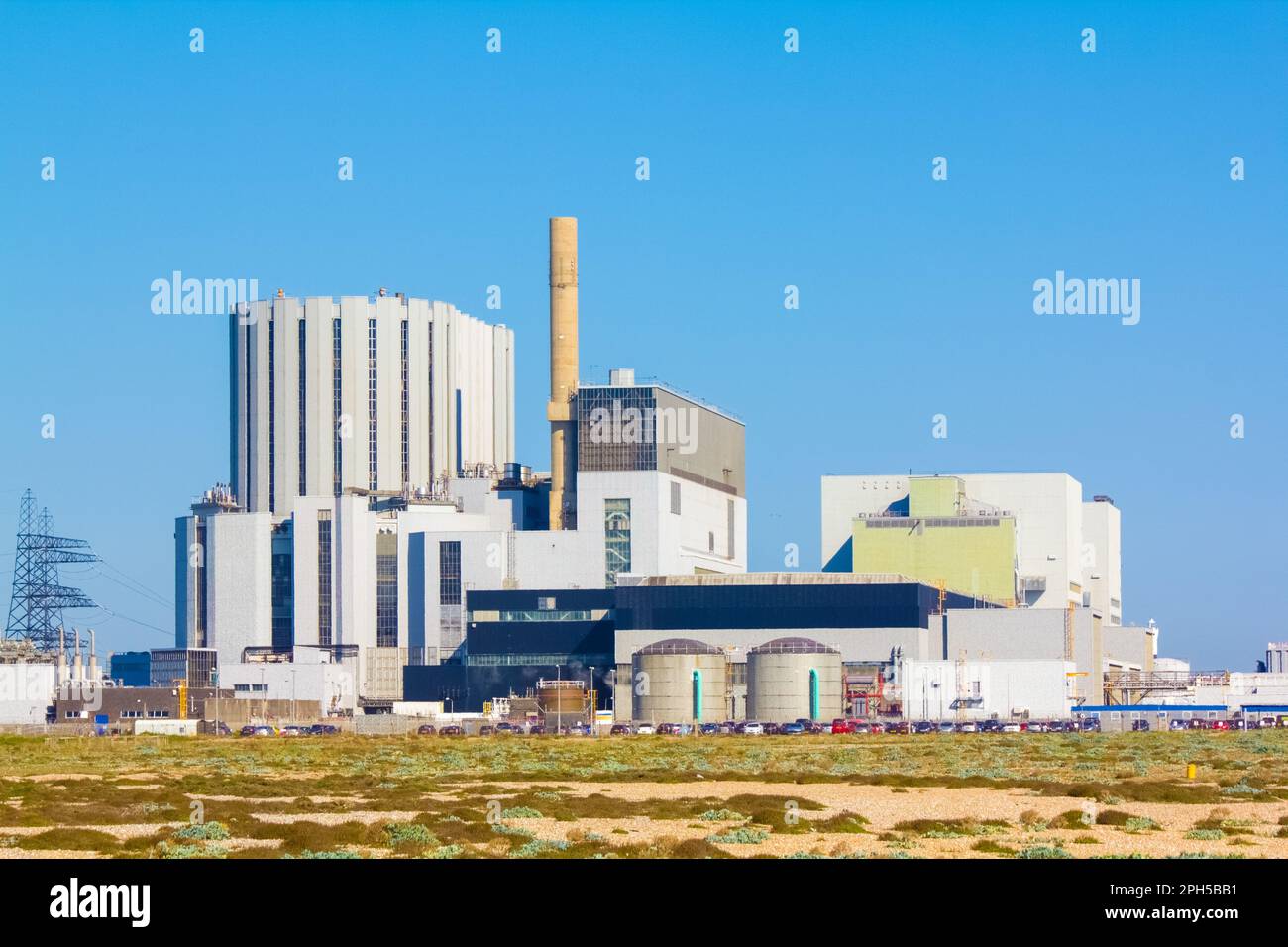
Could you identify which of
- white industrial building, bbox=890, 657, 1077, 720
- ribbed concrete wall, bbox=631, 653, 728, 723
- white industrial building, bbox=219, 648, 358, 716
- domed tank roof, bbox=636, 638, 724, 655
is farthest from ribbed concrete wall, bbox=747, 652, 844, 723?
white industrial building, bbox=219, 648, 358, 716

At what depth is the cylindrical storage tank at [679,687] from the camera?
18388cm

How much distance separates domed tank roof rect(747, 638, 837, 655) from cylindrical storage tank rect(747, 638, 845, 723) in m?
0.19

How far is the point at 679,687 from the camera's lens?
184m

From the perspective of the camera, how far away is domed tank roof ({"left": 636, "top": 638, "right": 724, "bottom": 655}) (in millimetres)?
188375

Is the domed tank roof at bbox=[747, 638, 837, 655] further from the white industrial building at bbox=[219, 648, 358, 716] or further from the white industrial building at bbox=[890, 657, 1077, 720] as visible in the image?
the white industrial building at bbox=[219, 648, 358, 716]

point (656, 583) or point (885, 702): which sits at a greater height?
point (656, 583)

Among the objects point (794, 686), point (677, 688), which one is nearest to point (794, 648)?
point (794, 686)

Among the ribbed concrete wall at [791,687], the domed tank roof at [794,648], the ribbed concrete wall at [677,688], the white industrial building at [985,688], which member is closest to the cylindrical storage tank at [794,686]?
the ribbed concrete wall at [791,687]
